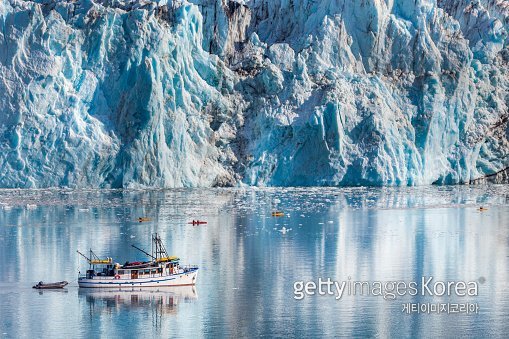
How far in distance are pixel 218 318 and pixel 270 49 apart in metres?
33.3

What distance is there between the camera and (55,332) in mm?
21328

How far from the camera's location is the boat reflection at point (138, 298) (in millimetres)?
23828

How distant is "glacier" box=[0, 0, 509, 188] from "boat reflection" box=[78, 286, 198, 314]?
2306 centimetres

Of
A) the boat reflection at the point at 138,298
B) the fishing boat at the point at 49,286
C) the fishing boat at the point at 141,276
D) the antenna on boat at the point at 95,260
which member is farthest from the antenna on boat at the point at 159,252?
the fishing boat at the point at 49,286

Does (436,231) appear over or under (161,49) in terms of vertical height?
under

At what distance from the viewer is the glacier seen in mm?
48719

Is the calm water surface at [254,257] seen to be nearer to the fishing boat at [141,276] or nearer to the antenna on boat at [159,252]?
the fishing boat at [141,276]

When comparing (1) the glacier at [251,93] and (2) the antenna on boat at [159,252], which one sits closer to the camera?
(2) the antenna on boat at [159,252]

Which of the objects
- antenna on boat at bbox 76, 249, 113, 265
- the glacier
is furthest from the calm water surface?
the glacier

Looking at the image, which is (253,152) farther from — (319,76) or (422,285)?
(422,285)

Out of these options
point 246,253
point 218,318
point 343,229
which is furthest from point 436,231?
point 218,318

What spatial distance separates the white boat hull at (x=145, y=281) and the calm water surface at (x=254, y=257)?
0.28m

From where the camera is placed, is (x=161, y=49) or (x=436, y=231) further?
(x=161, y=49)

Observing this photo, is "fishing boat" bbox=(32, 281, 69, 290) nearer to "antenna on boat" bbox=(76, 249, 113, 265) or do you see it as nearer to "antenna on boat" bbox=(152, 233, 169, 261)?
"antenna on boat" bbox=(76, 249, 113, 265)
